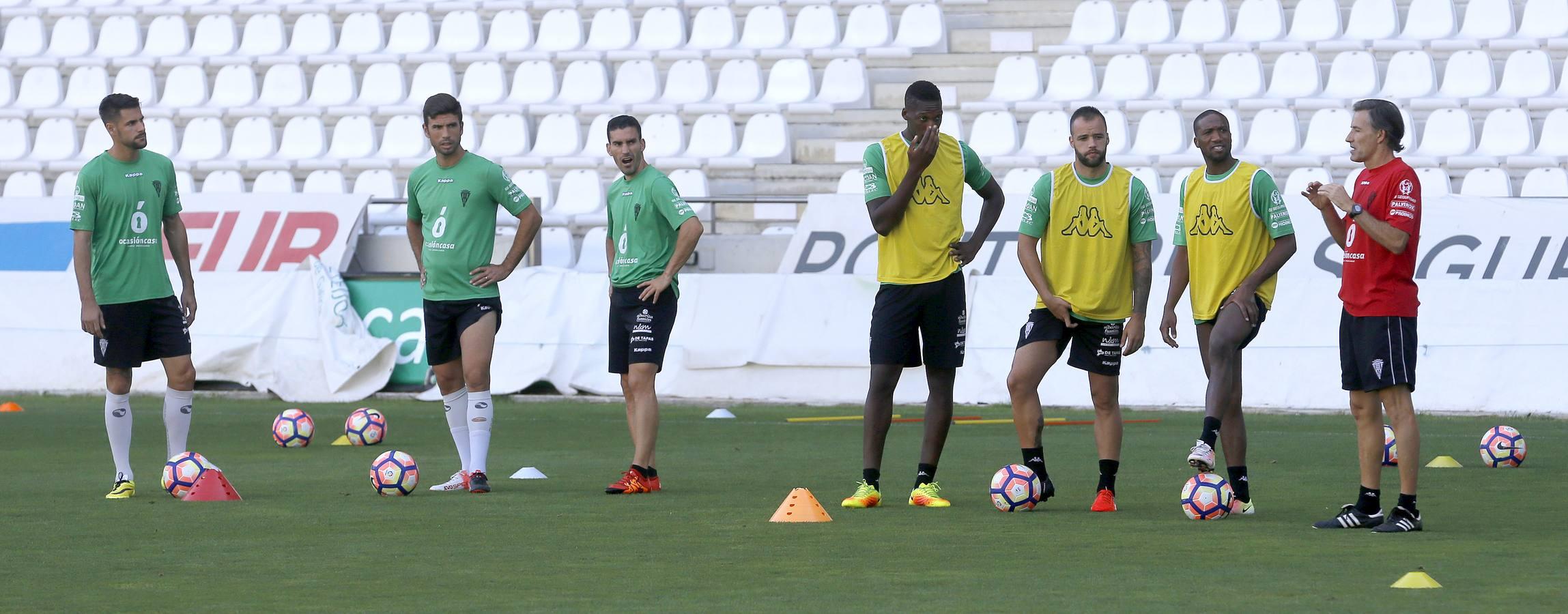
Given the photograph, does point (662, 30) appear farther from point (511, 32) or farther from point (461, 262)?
point (461, 262)

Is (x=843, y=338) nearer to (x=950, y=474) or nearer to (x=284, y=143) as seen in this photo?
(x=950, y=474)

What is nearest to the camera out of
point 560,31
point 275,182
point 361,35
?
point 275,182

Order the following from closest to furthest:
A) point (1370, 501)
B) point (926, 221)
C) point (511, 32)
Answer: point (1370, 501), point (926, 221), point (511, 32)

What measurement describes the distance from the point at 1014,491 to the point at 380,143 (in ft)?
49.2

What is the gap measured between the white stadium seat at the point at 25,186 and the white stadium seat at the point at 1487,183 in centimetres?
1488

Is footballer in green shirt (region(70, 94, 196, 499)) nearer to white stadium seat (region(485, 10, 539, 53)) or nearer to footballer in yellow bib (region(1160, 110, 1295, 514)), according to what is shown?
Answer: footballer in yellow bib (region(1160, 110, 1295, 514))

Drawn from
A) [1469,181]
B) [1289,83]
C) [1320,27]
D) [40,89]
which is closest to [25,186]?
[40,89]

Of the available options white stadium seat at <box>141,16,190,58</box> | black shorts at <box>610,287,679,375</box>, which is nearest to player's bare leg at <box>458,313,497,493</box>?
black shorts at <box>610,287,679,375</box>

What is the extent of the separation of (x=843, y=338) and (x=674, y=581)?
960 centimetres

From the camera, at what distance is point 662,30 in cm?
2131

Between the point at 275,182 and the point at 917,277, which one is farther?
the point at 275,182

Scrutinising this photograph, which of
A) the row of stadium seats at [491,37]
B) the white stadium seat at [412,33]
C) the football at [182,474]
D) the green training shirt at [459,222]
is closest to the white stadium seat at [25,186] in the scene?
the row of stadium seats at [491,37]

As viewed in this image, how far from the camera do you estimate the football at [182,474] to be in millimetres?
8453

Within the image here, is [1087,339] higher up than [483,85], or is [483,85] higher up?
[483,85]
